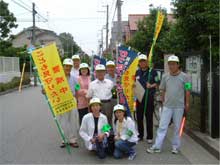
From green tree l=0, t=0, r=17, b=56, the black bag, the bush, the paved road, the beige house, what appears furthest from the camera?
the beige house

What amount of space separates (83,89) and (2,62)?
73.9 ft

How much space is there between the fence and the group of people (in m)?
21.3

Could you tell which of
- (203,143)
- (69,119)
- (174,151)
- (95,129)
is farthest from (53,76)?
(203,143)

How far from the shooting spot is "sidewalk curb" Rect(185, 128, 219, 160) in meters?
6.61

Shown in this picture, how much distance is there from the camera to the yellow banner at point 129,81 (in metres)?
8.02

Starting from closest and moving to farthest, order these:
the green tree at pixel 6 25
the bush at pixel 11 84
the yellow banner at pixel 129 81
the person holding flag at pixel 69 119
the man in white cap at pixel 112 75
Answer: the person holding flag at pixel 69 119 < the man in white cap at pixel 112 75 < the yellow banner at pixel 129 81 < the bush at pixel 11 84 < the green tree at pixel 6 25

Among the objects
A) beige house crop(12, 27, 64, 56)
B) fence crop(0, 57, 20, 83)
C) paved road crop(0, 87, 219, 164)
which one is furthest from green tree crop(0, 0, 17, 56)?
beige house crop(12, 27, 64, 56)

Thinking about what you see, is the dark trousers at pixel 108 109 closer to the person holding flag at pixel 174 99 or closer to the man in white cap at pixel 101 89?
the man in white cap at pixel 101 89

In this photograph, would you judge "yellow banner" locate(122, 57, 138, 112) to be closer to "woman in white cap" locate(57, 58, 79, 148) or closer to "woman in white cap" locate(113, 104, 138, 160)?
"woman in white cap" locate(57, 58, 79, 148)

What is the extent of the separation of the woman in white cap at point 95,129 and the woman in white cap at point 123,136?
20cm

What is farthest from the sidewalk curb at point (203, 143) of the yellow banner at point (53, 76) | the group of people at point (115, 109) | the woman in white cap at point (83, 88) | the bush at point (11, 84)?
the bush at point (11, 84)

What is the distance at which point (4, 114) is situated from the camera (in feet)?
42.7

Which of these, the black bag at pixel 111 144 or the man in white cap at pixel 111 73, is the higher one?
the man in white cap at pixel 111 73

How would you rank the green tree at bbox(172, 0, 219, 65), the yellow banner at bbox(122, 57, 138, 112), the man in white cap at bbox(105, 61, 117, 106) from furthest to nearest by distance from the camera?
the green tree at bbox(172, 0, 219, 65) → the yellow banner at bbox(122, 57, 138, 112) → the man in white cap at bbox(105, 61, 117, 106)
